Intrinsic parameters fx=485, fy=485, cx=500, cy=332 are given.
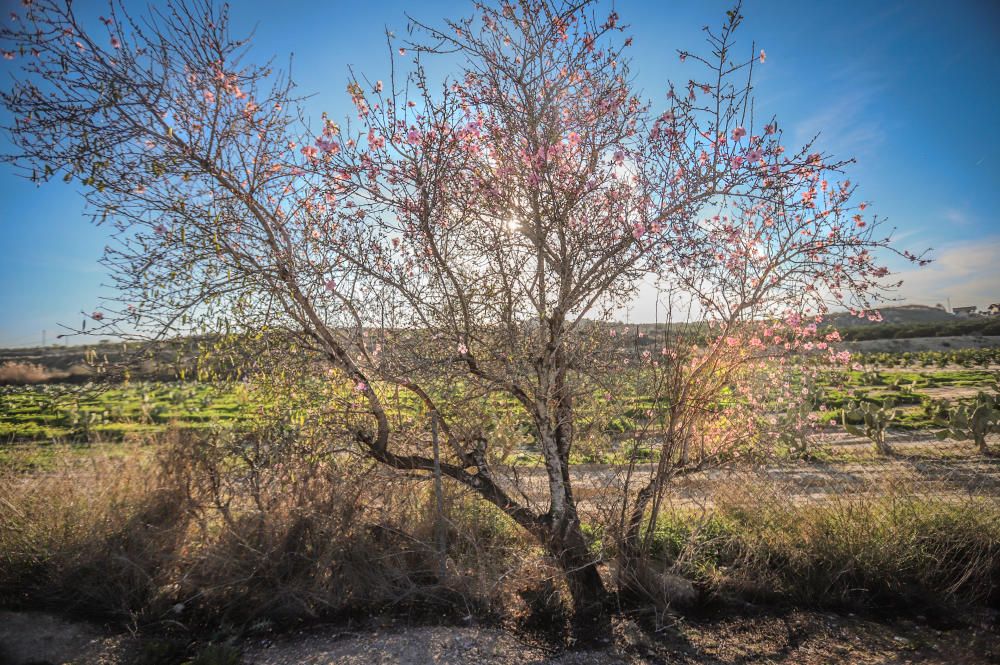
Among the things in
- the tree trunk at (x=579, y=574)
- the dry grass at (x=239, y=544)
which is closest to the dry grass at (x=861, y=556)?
the tree trunk at (x=579, y=574)

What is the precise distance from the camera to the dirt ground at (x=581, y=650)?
4113mm

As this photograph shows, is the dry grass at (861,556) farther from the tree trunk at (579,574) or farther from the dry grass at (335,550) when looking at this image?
the tree trunk at (579,574)

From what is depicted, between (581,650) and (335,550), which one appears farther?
(335,550)

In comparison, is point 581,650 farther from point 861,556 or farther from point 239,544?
point 239,544

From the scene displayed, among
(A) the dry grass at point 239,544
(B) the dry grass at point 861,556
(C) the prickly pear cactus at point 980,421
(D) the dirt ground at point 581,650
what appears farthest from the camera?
(C) the prickly pear cactus at point 980,421

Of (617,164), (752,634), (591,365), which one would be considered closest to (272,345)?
(591,365)

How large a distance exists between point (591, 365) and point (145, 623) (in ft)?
16.7

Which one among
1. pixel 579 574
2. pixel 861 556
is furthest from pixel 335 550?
pixel 861 556

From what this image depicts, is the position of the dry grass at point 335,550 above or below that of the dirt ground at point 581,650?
above

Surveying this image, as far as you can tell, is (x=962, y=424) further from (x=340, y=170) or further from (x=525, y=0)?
(x=340, y=170)

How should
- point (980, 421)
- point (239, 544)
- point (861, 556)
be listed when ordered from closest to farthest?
point (239, 544) → point (861, 556) → point (980, 421)

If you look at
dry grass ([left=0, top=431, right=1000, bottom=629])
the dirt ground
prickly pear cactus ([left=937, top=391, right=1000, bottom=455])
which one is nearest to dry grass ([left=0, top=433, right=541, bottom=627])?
dry grass ([left=0, top=431, right=1000, bottom=629])

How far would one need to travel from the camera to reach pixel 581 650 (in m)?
4.33

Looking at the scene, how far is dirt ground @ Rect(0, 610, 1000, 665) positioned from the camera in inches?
162
